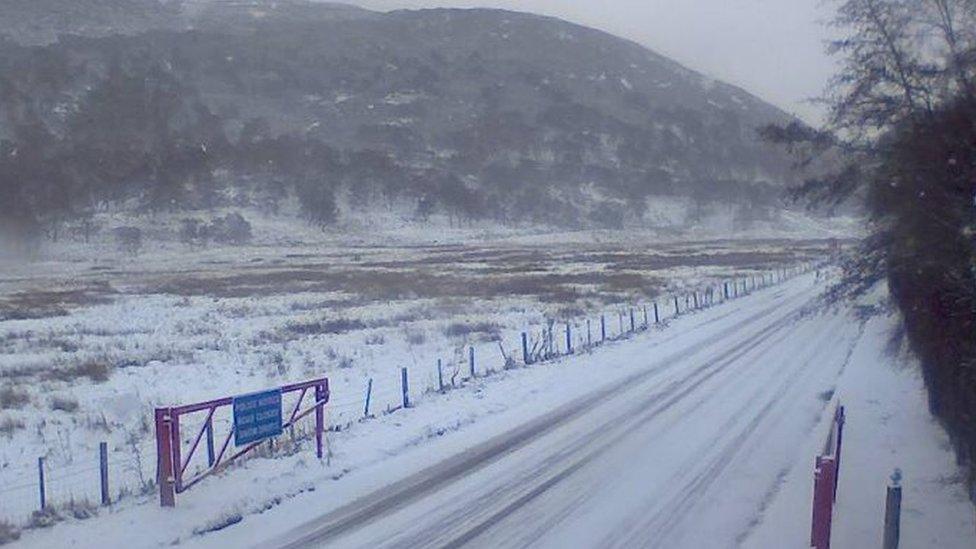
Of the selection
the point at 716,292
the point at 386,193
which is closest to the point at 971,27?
the point at 716,292

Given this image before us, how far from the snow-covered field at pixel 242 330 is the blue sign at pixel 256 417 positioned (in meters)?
1.32

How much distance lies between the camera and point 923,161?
10883 mm

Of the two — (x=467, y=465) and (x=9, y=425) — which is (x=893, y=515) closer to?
(x=467, y=465)

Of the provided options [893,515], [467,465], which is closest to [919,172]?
[893,515]

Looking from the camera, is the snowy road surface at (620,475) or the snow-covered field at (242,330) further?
the snow-covered field at (242,330)

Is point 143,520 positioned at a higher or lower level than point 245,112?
lower

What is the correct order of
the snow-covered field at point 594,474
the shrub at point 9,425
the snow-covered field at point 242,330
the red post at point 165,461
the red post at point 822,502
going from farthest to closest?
the shrub at point 9,425 → the snow-covered field at point 242,330 → the red post at point 165,461 → the snow-covered field at point 594,474 → the red post at point 822,502

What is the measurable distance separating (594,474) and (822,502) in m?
4.08

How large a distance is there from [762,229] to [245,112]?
78003 mm

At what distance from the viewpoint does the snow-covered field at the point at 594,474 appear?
34.7 ft

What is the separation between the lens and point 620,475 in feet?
42.4

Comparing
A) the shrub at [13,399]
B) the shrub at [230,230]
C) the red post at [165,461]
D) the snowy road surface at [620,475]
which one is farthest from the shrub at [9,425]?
the shrub at [230,230]

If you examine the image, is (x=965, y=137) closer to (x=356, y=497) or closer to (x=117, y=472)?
(x=356, y=497)

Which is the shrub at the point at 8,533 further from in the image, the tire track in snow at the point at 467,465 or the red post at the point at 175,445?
the tire track in snow at the point at 467,465
